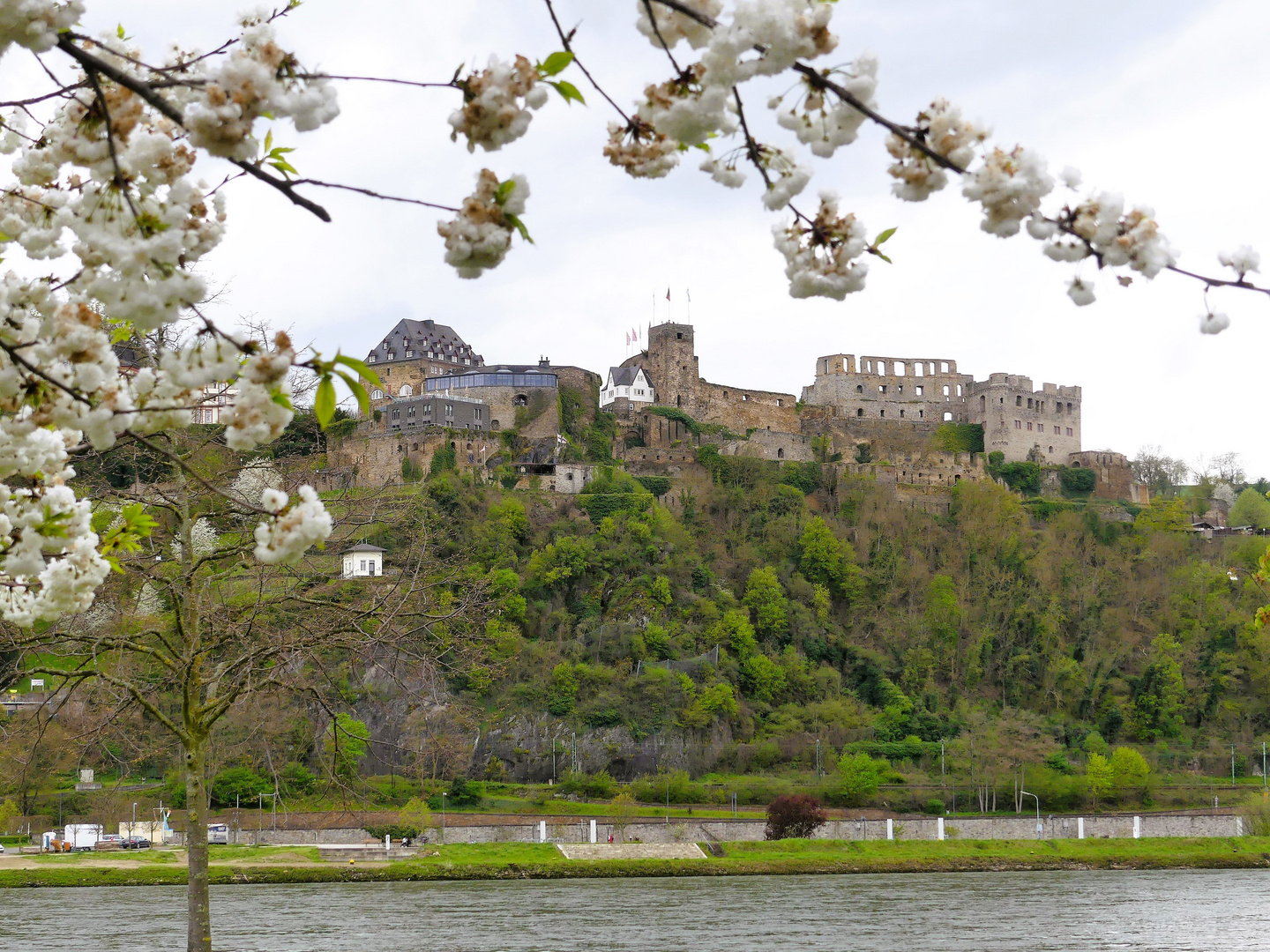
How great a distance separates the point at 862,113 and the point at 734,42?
1.49 feet

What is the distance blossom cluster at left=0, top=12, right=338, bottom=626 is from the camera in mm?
4004

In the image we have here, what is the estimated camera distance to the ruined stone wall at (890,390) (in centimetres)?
10000

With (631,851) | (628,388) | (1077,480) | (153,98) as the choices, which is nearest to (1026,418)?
(1077,480)

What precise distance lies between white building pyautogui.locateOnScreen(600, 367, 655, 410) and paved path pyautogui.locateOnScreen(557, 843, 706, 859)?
47655 millimetres

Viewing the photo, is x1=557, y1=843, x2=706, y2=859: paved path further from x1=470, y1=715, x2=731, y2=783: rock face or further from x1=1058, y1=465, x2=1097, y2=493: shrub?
x1=1058, y1=465, x2=1097, y2=493: shrub

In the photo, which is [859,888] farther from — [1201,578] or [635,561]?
[1201,578]

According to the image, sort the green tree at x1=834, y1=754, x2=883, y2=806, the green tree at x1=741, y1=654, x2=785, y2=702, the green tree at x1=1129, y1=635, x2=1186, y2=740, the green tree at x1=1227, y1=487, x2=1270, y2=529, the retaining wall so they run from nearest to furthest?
1. the retaining wall
2. the green tree at x1=834, y1=754, x2=883, y2=806
3. the green tree at x1=741, y1=654, x2=785, y2=702
4. the green tree at x1=1129, y1=635, x2=1186, y2=740
5. the green tree at x1=1227, y1=487, x2=1270, y2=529

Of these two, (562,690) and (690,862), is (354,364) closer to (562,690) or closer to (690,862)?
(690,862)

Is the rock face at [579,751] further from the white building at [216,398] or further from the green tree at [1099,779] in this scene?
the white building at [216,398]

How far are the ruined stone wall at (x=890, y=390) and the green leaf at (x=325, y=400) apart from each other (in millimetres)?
96459

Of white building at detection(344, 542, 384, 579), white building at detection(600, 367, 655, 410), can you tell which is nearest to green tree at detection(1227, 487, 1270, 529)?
white building at detection(600, 367, 655, 410)

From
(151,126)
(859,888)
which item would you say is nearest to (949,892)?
(859,888)

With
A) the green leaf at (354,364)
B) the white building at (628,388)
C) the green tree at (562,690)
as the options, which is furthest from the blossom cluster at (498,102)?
the white building at (628,388)

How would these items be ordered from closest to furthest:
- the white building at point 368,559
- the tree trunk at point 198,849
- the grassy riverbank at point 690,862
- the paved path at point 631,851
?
the tree trunk at point 198,849 < the grassy riverbank at point 690,862 < the paved path at point 631,851 < the white building at point 368,559
